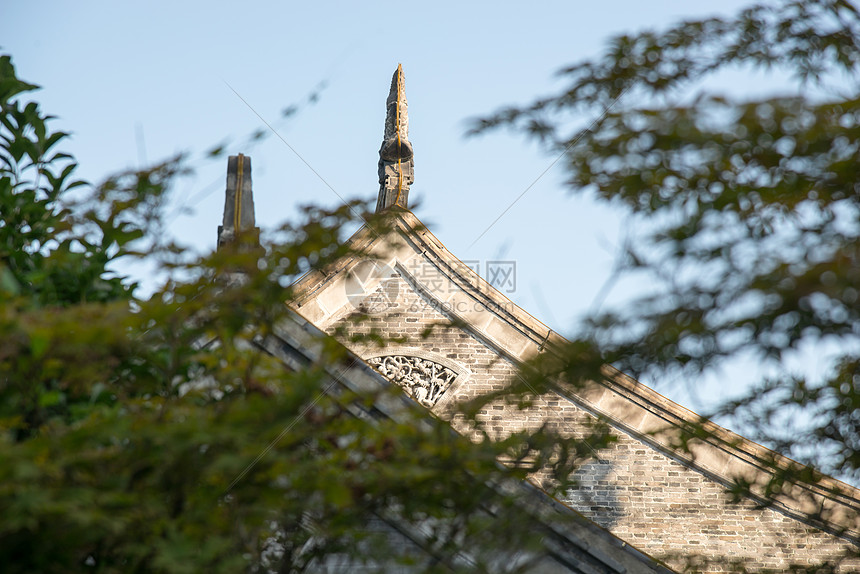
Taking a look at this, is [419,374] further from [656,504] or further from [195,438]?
[195,438]

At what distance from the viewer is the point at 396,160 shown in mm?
11109

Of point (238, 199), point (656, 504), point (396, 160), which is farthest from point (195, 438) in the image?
point (396, 160)

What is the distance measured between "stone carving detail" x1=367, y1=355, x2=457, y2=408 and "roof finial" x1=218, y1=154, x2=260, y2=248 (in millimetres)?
5337

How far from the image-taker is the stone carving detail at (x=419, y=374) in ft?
32.0

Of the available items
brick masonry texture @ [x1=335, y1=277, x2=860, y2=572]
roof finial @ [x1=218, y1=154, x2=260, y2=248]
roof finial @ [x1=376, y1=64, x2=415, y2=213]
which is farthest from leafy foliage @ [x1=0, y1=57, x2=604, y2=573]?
roof finial @ [x1=376, y1=64, x2=415, y2=213]

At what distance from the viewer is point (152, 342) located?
3355 mm

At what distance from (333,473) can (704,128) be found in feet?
6.81

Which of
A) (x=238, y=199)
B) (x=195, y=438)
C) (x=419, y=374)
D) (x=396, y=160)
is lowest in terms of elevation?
(x=195, y=438)

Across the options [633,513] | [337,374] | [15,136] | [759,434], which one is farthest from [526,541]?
[633,513]

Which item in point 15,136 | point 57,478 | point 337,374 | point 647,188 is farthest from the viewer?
point 15,136

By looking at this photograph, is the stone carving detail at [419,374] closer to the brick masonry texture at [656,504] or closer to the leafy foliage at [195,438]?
the brick masonry texture at [656,504]

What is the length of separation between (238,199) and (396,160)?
678 cm

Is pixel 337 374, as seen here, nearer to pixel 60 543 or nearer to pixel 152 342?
pixel 152 342

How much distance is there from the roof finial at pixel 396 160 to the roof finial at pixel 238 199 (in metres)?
6.24
